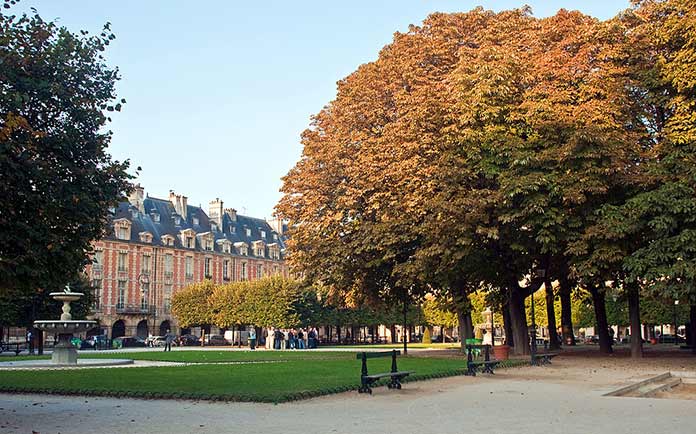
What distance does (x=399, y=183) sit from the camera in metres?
28.7

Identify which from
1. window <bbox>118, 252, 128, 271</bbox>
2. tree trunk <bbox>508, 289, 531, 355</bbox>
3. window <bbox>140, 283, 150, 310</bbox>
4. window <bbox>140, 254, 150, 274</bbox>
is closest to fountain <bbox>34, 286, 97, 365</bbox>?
tree trunk <bbox>508, 289, 531, 355</bbox>

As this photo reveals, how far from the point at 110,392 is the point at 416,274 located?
15.7 m

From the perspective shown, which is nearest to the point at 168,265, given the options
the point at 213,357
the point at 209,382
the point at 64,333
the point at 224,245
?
the point at 224,245

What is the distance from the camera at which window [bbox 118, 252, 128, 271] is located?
74.6 metres

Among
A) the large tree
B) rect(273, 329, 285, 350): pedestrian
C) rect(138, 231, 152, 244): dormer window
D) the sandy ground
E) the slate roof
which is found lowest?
the sandy ground

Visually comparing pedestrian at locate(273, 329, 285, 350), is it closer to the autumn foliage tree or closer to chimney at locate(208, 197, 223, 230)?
the autumn foliage tree

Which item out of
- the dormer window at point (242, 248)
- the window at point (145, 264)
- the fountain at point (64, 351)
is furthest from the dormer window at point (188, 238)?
the fountain at point (64, 351)

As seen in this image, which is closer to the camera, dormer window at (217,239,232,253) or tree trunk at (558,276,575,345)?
tree trunk at (558,276,575,345)

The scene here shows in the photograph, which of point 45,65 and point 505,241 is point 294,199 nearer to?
point 505,241

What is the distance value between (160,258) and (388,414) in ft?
231

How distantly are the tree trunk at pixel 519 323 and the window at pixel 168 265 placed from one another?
177 ft

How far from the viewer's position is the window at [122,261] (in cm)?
7462

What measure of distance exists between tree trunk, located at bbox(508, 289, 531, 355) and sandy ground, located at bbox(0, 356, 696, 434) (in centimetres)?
1573

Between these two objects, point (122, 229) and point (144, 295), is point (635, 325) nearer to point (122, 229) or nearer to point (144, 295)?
point (122, 229)
